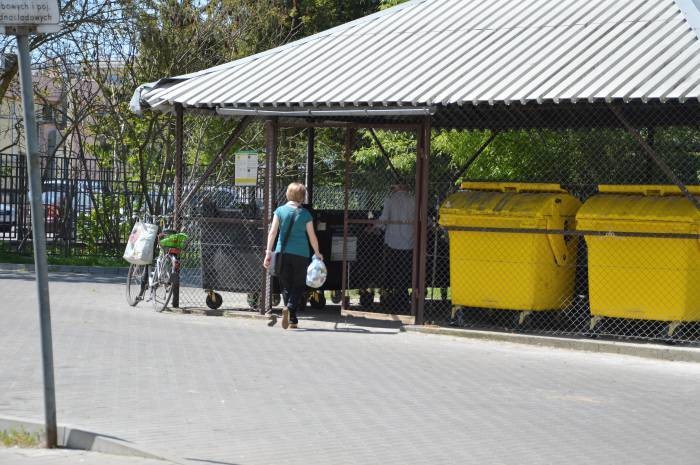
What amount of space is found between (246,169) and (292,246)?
8.40 feet

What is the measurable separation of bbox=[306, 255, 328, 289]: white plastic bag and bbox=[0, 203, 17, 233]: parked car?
1316 cm

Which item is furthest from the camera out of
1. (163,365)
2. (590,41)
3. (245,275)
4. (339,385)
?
(245,275)

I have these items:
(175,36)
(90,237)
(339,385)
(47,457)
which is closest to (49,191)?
(90,237)

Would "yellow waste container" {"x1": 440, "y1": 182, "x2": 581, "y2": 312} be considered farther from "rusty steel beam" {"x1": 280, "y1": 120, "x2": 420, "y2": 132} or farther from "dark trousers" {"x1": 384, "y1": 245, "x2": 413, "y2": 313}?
"dark trousers" {"x1": 384, "y1": 245, "x2": 413, "y2": 313}

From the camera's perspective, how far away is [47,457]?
749cm

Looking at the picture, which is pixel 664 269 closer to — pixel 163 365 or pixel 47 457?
pixel 163 365

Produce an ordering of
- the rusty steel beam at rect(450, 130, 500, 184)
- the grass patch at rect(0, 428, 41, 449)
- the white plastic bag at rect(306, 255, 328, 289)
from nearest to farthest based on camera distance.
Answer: the grass patch at rect(0, 428, 41, 449) → the white plastic bag at rect(306, 255, 328, 289) → the rusty steel beam at rect(450, 130, 500, 184)

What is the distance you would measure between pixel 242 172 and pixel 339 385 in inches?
269

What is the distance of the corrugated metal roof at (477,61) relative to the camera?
13555 millimetres

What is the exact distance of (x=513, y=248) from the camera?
14695mm

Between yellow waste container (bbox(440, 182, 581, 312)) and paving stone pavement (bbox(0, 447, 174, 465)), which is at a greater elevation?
yellow waste container (bbox(440, 182, 581, 312))

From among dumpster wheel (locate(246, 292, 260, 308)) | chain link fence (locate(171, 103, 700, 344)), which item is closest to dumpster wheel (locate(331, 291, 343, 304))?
chain link fence (locate(171, 103, 700, 344))

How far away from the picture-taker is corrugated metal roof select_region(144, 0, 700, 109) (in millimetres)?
13555

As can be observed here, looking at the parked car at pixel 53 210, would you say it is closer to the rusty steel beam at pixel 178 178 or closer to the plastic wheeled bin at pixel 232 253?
the rusty steel beam at pixel 178 178
